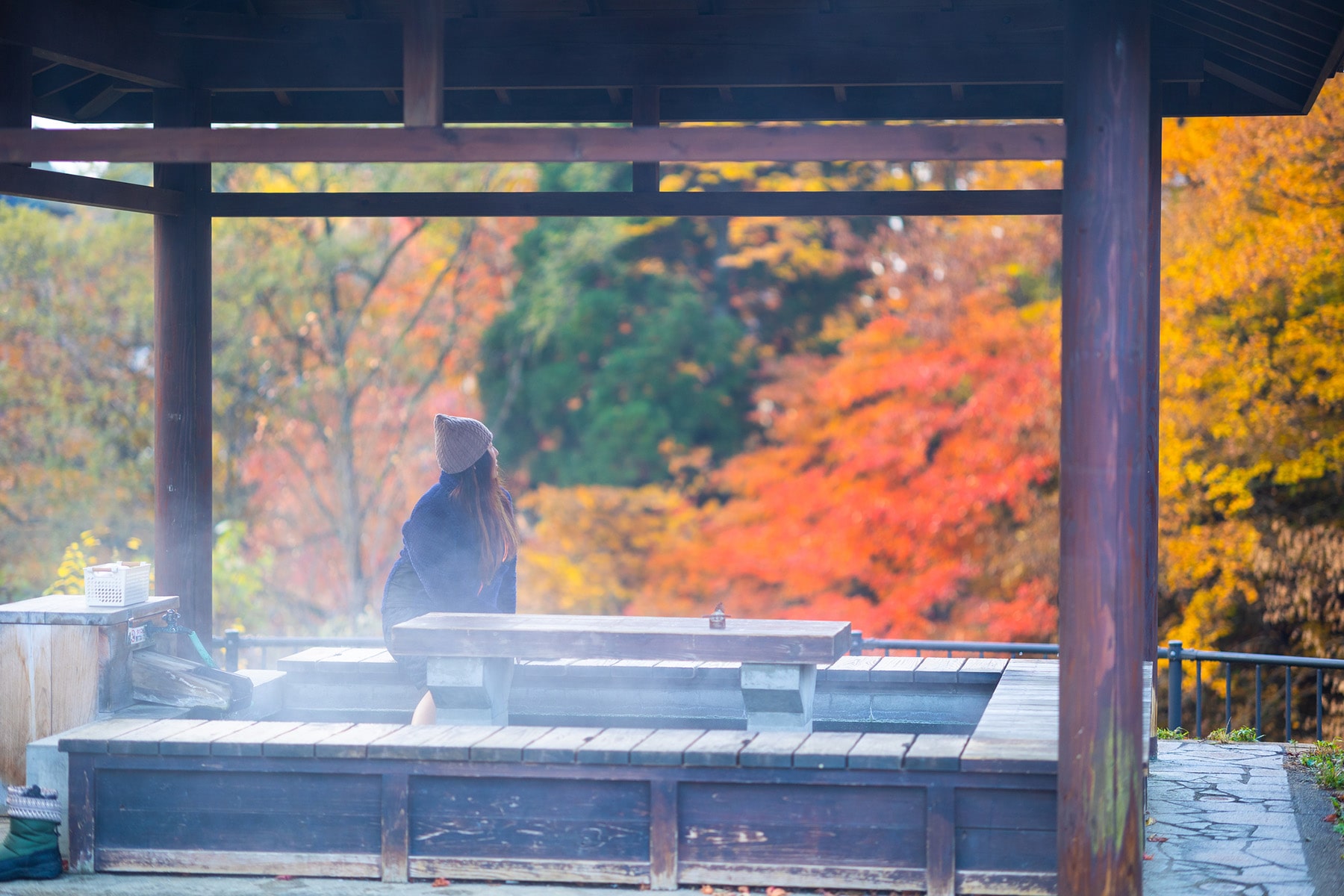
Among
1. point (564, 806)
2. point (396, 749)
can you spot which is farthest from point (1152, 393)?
point (396, 749)

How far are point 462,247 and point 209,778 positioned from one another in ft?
38.5

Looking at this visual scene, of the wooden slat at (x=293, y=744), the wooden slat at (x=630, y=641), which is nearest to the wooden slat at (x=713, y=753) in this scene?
the wooden slat at (x=630, y=641)

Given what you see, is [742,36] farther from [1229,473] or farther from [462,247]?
[462,247]

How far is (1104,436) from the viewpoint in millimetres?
4129

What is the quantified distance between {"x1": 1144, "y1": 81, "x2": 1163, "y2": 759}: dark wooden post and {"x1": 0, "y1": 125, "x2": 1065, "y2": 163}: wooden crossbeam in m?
2.00

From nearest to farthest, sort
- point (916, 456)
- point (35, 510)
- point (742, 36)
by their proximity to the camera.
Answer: point (742, 36), point (916, 456), point (35, 510)

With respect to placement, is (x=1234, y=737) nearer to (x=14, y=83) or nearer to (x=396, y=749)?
(x=396, y=749)

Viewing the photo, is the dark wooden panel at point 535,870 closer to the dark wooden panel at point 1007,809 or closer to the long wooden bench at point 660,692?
the dark wooden panel at point 1007,809

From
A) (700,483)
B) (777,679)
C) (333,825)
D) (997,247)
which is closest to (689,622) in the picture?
(777,679)

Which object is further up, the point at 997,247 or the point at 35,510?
the point at 997,247

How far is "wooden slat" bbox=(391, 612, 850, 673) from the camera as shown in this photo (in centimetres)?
518

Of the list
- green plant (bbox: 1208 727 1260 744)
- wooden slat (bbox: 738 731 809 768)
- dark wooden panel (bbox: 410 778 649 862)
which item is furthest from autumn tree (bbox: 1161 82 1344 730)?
dark wooden panel (bbox: 410 778 649 862)

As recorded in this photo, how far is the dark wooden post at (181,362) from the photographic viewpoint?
6.52m

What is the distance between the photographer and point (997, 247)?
42.8ft
